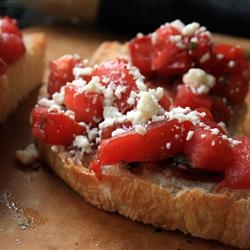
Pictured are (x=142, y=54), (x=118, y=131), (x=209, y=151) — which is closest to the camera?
(x=209, y=151)

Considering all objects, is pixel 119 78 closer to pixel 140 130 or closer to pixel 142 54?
pixel 140 130

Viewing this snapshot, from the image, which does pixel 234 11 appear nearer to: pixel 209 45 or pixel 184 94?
pixel 209 45

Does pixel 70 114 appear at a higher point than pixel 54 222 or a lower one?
higher

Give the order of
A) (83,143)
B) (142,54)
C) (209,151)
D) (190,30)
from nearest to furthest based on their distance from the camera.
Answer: (209,151) < (83,143) < (190,30) < (142,54)

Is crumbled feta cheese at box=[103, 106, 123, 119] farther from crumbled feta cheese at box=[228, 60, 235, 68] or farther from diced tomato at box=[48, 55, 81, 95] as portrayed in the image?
crumbled feta cheese at box=[228, 60, 235, 68]

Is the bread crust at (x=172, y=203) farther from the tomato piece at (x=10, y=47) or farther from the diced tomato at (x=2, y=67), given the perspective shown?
the tomato piece at (x=10, y=47)

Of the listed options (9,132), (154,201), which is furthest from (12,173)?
(154,201)

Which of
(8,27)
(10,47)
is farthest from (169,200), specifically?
(8,27)

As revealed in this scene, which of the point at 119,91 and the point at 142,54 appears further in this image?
the point at 142,54

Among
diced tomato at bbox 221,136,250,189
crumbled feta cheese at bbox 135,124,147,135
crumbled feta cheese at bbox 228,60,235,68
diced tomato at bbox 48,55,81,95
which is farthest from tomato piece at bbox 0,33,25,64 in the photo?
diced tomato at bbox 221,136,250,189

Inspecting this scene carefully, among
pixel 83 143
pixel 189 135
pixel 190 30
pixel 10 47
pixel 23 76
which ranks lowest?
pixel 23 76
